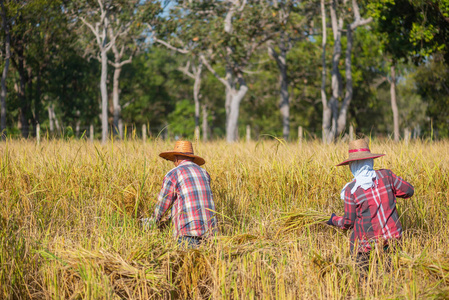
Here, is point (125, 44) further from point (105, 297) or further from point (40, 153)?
point (105, 297)

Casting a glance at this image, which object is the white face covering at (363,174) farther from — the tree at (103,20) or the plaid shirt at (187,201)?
the tree at (103,20)

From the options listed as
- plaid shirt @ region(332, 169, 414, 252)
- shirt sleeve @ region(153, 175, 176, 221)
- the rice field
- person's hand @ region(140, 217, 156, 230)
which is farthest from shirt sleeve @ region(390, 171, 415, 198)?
person's hand @ region(140, 217, 156, 230)

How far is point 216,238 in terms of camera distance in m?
4.08

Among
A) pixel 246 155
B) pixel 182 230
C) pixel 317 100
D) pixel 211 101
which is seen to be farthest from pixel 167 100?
pixel 182 230

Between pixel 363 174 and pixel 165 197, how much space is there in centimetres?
177

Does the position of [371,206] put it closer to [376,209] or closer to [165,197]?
[376,209]

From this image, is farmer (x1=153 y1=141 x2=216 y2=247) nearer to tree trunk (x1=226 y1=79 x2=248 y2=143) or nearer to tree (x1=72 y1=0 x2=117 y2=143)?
tree trunk (x1=226 y1=79 x2=248 y2=143)

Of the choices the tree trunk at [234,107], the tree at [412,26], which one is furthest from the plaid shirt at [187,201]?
the tree trunk at [234,107]

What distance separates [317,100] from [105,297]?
109 ft

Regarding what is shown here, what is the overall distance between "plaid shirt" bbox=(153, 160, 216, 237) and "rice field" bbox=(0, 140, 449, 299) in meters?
0.18

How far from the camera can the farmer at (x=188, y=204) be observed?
423cm

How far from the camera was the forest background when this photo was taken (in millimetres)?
14305

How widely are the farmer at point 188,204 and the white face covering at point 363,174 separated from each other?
1269 millimetres

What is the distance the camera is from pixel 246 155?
7.40 m
